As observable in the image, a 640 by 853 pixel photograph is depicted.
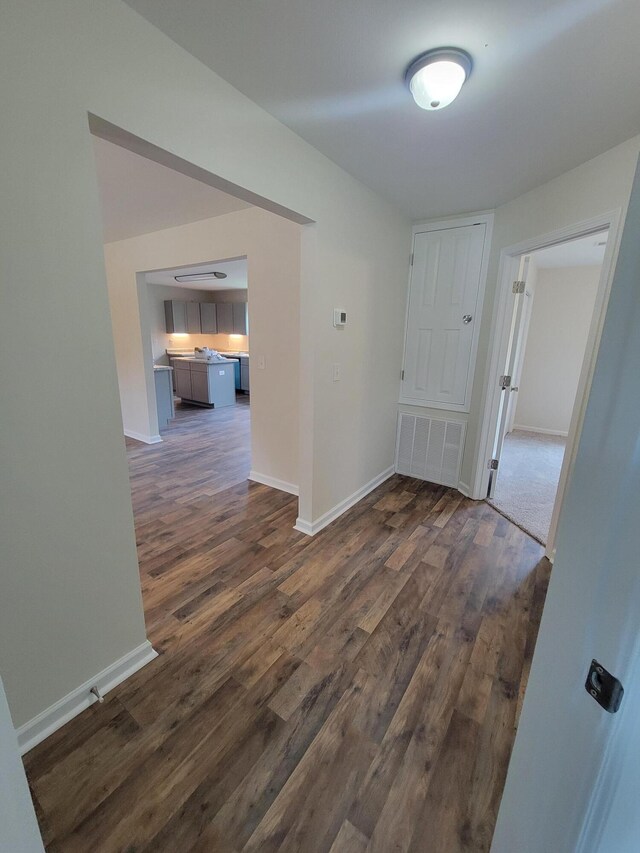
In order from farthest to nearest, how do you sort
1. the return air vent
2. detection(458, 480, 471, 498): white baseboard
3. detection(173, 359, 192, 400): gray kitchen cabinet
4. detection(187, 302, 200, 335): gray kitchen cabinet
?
detection(187, 302, 200, 335): gray kitchen cabinet
detection(173, 359, 192, 400): gray kitchen cabinet
the return air vent
detection(458, 480, 471, 498): white baseboard

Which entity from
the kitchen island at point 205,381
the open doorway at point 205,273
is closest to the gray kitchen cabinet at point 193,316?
the kitchen island at point 205,381

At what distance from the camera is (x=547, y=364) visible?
5438mm

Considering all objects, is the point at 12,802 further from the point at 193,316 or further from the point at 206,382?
the point at 193,316

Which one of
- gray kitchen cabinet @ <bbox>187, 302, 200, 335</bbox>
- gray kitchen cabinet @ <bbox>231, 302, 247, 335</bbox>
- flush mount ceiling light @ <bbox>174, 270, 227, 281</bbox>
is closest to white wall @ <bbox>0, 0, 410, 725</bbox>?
flush mount ceiling light @ <bbox>174, 270, 227, 281</bbox>

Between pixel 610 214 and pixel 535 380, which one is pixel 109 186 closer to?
pixel 610 214

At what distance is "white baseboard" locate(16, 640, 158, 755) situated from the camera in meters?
1.30

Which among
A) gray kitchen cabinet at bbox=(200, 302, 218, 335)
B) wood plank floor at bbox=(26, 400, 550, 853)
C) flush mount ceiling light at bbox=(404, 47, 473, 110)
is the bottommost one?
wood plank floor at bbox=(26, 400, 550, 853)

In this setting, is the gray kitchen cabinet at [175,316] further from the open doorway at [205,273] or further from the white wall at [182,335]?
the open doorway at [205,273]

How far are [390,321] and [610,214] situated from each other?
5.33 feet

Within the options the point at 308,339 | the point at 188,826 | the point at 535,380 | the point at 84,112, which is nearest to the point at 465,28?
the point at 84,112

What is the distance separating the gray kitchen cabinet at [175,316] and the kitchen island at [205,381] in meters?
1.43

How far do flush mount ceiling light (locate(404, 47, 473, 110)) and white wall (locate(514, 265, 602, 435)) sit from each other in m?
4.76

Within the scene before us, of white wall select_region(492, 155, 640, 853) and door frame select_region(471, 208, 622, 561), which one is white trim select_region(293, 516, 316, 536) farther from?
white wall select_region(492, 155, 640, 853)

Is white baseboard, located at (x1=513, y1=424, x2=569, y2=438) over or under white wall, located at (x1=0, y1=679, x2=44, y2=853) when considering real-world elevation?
under
